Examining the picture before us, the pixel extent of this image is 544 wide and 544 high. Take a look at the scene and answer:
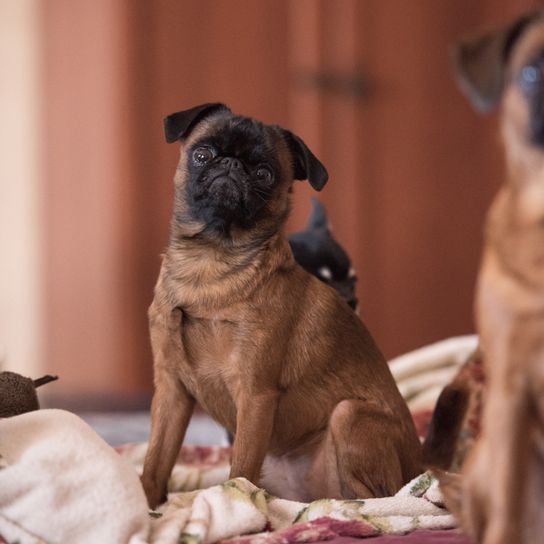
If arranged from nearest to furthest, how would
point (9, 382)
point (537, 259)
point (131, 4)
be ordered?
point (537, 259)
point (9, 382)
point (131, 4)

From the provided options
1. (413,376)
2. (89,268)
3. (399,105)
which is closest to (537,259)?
(413,376)

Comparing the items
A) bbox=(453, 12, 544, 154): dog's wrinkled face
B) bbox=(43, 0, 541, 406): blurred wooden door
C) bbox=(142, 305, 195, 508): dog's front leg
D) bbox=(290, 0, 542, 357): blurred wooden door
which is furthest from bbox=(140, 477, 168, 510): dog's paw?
bbox=(290, 0, 542, 357): blurred wooden door

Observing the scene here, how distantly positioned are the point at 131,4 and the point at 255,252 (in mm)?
2638

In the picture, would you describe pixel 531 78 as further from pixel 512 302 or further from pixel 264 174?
pixel 264 174

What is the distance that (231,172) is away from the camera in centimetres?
180

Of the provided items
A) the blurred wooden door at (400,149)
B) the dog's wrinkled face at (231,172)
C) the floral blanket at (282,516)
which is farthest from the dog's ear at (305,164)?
the blurred wooden door at (400,149)

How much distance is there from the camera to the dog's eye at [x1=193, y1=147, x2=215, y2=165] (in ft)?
6.07

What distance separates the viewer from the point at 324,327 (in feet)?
6.13

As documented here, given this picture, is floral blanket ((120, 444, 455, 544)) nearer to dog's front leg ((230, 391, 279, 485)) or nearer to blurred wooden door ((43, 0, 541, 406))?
dog's front leg ((230, 391, 279, 485))

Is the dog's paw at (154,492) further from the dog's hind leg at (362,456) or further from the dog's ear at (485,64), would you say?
the dog's ear at (485,64)

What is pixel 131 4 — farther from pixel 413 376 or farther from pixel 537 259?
pixel 537 259

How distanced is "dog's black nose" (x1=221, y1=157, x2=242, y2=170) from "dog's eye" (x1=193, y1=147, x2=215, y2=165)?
0.11 feet

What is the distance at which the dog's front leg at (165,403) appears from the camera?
1.79 meters

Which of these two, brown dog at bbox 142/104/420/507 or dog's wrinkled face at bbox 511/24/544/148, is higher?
dog's wrinkled face at bbox 511/24/544/148
